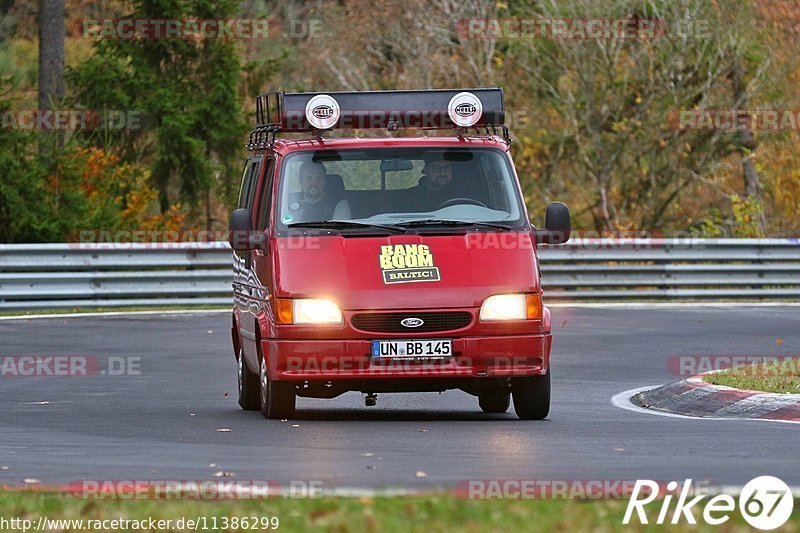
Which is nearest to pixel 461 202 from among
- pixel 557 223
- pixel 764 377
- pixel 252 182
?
pixel 557 223

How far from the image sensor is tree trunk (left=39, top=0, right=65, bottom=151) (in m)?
36.7

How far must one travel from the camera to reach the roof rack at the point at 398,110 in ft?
46.5

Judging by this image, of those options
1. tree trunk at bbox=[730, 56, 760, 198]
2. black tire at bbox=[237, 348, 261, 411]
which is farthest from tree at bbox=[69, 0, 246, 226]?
black tire at bbox=[237, 348, 261, 411]

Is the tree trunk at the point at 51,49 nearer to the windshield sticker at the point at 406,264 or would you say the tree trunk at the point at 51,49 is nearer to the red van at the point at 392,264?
the red van at the point at 392,264

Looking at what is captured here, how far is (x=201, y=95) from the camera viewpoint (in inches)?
1513

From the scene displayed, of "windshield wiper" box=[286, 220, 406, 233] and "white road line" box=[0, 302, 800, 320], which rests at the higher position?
"windshield wiper" box=[286, 220, 406, 233]

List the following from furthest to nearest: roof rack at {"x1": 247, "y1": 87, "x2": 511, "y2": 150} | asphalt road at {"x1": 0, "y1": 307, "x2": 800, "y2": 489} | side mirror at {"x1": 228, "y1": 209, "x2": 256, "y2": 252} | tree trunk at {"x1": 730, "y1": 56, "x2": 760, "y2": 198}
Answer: tree trunk at {"x1": 730, "y1": 56, "x2": 760, "y2": 198} < roof rack at {"x1": 247, "y1": 87, "x2": 511, "y2": 150} < side mirror at {"x1": 228, "y1": 209, "x2": 256, "y2": 252} < asphalt road at {"x1": 0, "y1": 307, "x2": 800, "y2": 489}

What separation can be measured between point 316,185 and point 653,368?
6.08 m

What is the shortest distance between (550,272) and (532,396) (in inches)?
679

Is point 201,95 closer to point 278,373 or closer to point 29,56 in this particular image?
point 29,56

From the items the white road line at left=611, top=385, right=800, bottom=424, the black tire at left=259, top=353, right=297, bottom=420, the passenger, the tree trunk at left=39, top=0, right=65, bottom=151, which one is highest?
the tree trunk at left=39, top=0, right=65, bottom=151

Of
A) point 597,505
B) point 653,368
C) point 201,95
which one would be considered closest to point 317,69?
point 201,95

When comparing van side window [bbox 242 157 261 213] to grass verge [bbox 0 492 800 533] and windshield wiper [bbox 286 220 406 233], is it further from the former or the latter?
grass verge [bbox 0 492 800 533]

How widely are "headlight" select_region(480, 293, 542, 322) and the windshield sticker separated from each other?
399mm
